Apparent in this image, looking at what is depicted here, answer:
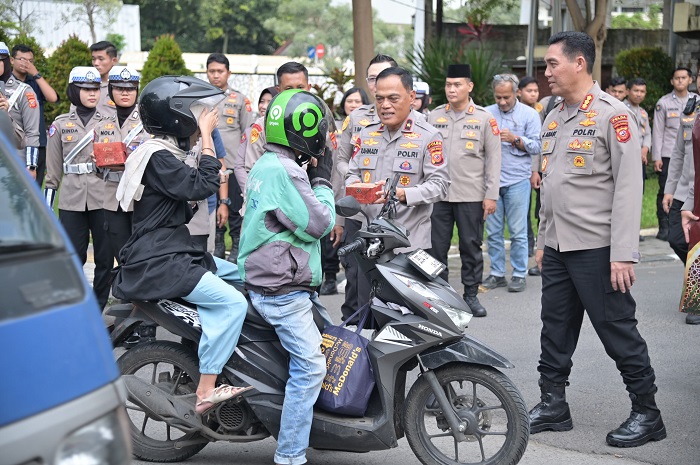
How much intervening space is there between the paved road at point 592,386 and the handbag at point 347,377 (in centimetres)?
Answer: 49

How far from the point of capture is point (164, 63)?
1997 centimetres

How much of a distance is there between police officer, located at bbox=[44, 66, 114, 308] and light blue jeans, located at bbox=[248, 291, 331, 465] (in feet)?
10.1

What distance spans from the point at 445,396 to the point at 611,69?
2327 centimetres

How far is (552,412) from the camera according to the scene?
542 centimetres

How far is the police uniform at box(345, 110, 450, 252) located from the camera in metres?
6.41

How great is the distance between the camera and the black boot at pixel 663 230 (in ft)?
39.8

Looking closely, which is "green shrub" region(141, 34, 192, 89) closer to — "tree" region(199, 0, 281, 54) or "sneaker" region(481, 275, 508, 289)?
"sneaker" region(481, 275, 508, 289)

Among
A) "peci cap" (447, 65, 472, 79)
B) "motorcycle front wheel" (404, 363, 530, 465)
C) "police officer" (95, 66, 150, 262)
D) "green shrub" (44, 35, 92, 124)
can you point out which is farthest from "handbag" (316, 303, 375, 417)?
"green shrub" (44, 35, 92, 124)

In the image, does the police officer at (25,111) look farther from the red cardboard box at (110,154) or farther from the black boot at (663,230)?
the black boot at (663,230)

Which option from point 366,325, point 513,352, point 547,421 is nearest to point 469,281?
point 513,352

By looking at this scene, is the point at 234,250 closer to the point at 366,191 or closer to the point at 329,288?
the point at 329,288

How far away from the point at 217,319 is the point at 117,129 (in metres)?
3.07

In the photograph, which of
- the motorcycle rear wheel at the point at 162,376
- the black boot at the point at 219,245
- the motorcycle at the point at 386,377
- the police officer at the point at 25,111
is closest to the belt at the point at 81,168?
the police officer at the point at 25,111

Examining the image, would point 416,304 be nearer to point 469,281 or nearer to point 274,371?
point 274,371
